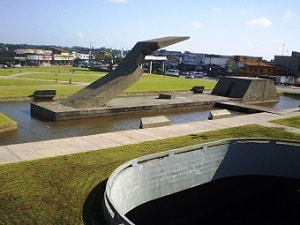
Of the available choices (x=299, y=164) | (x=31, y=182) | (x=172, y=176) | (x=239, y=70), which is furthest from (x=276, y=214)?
(x=239, y=70)

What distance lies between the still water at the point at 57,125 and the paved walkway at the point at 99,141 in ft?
9.00

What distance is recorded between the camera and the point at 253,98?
38.1 metres

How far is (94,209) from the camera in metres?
9.39

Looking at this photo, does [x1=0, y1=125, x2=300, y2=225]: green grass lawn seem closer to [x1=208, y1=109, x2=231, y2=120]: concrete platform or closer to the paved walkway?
the paved walkway

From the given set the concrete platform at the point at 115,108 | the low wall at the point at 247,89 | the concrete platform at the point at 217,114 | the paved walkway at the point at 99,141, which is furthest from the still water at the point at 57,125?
the low wall at the point at 247,89

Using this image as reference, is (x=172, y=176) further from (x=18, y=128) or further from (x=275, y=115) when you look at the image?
(x=275, y=115)

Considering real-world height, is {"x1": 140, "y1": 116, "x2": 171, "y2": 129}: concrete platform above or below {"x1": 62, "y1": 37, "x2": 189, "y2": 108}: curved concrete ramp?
below

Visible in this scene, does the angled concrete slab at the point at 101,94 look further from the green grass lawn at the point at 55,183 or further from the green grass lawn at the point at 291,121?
the green grass lawn at the point at 291,121

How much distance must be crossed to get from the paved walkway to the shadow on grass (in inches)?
158

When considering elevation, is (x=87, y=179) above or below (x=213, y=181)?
above

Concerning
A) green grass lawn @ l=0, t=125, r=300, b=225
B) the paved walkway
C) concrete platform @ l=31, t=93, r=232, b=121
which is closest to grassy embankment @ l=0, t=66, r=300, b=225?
green grass lawn @ l=0, t=125, r=300, b=225

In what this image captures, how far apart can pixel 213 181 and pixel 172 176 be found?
273 cm

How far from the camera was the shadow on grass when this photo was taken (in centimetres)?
877

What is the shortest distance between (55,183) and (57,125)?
1104 cm
